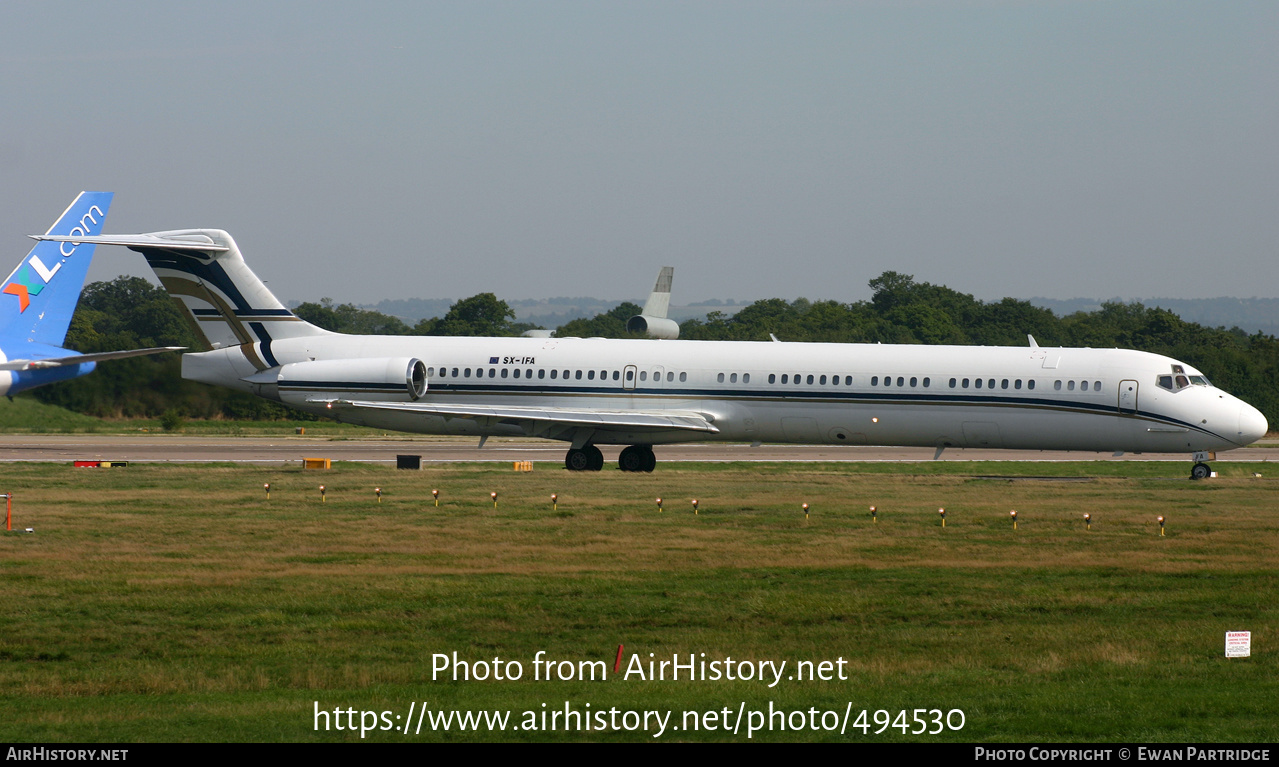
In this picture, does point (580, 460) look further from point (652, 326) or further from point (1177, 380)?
point (652, 326)

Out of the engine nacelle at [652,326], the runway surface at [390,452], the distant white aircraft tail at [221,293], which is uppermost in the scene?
the engine nacelle at [652,326]

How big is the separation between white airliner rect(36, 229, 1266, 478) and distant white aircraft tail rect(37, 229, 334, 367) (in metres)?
0.04

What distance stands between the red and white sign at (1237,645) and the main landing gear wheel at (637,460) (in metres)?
25.1

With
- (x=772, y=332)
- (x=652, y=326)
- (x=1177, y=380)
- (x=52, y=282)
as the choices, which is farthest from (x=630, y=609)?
(x=772, y=332)

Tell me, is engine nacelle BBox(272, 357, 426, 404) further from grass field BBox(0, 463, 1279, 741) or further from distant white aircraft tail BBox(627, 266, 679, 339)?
distant white aircraft tail BBox(627, 266, 679, 339)

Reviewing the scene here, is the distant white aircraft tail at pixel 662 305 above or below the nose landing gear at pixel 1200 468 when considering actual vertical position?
above

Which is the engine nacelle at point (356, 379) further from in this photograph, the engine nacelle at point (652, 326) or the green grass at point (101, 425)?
the engine nacelle at point (652, 326)

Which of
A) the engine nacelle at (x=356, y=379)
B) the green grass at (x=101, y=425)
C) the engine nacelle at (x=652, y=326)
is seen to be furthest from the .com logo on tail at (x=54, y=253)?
the engine nacelle at (x=652, y=326)

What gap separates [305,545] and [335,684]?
9.49 meters

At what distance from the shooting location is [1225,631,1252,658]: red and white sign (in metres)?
14.0

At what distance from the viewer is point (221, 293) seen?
4022cm

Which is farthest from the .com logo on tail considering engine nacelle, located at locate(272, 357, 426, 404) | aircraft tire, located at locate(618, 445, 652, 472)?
aircraft tire, located at locate(618, 445, 652, 472)

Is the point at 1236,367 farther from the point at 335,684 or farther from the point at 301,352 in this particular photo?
the point at 335,684

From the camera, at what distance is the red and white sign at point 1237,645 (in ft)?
46.0
